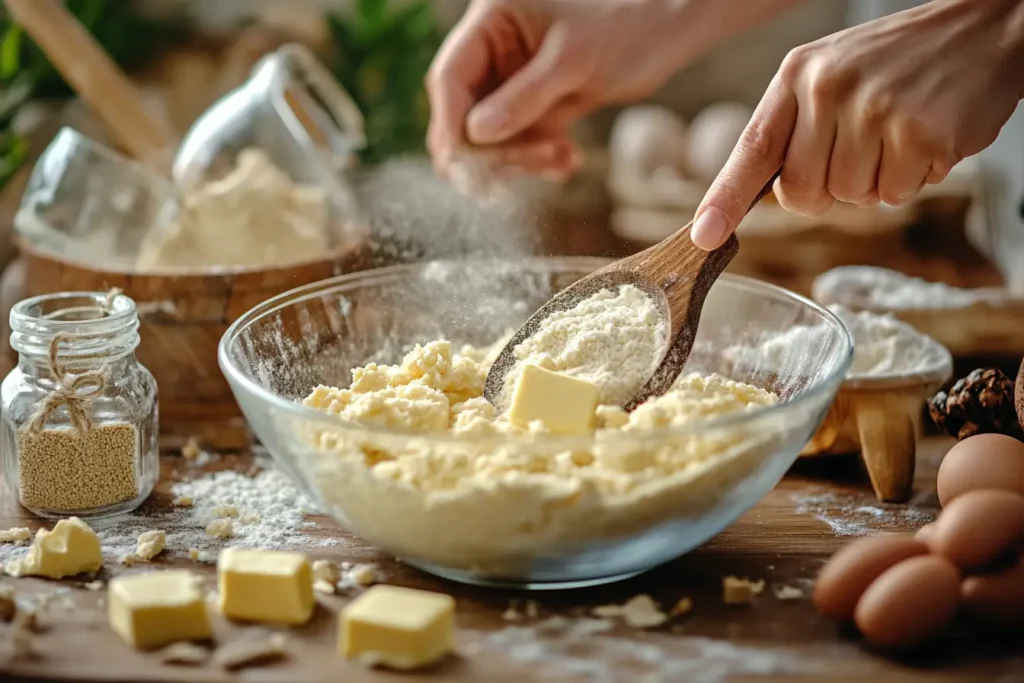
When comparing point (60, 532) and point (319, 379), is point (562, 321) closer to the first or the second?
point (319, 379)

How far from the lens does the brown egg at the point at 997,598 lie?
0.98 m

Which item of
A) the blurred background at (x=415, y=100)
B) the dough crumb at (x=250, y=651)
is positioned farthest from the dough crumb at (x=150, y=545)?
the blurred background at (x=415, y=100)

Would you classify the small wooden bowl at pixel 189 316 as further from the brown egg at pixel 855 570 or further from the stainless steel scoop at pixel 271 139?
the brown egg at pixel 855 570

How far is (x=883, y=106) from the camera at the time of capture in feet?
3.94

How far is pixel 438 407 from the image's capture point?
1.17m

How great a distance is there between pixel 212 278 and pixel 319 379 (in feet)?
0.78

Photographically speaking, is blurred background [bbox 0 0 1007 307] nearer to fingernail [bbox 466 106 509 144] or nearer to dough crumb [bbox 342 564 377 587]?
fingernail [bbox 466 106 509 144]

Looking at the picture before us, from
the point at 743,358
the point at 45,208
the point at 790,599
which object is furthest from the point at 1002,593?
the point at 45,208

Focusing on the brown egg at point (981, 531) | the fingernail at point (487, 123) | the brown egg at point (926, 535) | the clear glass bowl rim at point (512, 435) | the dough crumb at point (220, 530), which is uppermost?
the fingernail at point (487, 123)

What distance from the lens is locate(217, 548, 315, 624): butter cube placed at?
3.38 feet

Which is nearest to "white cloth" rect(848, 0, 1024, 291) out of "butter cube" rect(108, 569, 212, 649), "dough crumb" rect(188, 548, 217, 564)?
"dough crumb" rect(188, 548, 217, 564)

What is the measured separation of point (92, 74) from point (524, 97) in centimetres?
78

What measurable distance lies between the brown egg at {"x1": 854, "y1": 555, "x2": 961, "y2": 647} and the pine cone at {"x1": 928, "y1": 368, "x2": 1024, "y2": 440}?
16.1 inches

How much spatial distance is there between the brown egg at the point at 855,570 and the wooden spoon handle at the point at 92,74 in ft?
4.59
